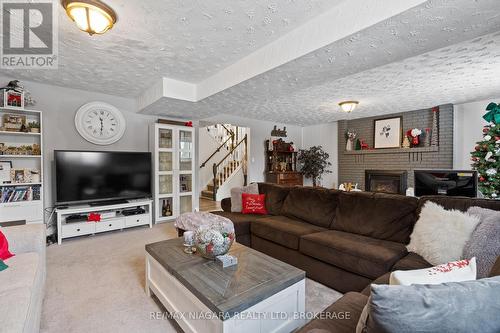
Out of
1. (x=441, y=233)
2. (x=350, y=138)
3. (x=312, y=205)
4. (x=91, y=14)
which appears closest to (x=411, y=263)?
(x=441, y=233)

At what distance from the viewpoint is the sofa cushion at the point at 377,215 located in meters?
2.30

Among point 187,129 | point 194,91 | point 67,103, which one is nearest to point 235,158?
point 187,129

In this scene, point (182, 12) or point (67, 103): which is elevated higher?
point (182, 12)

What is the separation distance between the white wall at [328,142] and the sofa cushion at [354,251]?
456 cm

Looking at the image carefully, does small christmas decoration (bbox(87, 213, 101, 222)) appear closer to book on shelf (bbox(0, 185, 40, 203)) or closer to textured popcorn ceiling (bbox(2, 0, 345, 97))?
book on shelf (bbox(0, 185, 40, 203))

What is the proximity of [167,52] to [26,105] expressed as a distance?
255cm

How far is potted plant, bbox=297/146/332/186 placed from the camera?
6.75 m

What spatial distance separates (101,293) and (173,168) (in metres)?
2.76

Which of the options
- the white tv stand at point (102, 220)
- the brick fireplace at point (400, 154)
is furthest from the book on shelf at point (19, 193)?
the brick fireplace at point (400, 154)

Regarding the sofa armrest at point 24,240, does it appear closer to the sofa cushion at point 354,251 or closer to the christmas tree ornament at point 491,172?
the sofa cushion at point 354,251

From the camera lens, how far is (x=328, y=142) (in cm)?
696

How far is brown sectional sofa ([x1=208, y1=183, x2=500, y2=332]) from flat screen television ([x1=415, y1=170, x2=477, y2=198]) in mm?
871

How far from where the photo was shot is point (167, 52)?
263 centimetres

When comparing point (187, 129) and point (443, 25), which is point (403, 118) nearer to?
point (443, 25)
